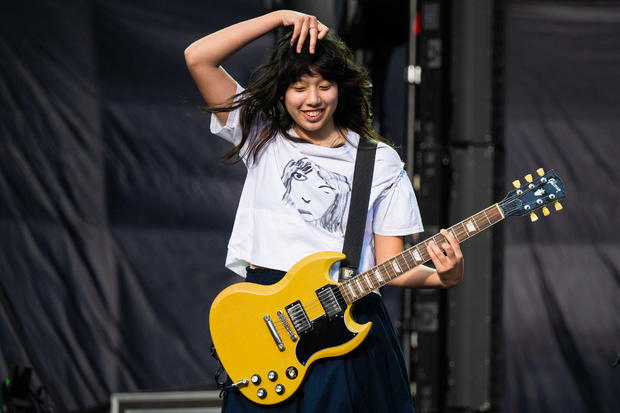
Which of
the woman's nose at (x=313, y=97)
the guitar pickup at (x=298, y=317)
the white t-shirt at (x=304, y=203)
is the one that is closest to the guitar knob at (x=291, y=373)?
the guitar pickup at (x=298, y=317)

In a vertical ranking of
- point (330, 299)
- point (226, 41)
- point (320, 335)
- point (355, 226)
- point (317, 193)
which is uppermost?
point (226, 41)

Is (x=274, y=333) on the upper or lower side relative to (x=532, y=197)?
lower

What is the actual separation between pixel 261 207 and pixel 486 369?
7.00 ft

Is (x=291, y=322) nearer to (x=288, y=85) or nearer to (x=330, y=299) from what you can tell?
(x=330, y=299)

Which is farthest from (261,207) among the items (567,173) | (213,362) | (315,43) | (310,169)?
(567,173)

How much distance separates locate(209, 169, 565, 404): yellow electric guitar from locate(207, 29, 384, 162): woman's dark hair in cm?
45

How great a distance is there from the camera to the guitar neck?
234 centimetres

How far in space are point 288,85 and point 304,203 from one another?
379 mm

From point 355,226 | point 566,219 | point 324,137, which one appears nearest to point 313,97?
point 324,137

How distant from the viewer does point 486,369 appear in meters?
4.01

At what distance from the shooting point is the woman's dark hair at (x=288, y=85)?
7.80 ft

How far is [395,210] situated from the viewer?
8.04 feet

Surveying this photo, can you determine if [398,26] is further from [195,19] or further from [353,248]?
[353,248]

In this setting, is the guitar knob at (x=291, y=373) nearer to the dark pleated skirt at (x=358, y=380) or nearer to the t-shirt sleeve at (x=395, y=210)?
the dark pleated skirt at (x=358, y=380)
